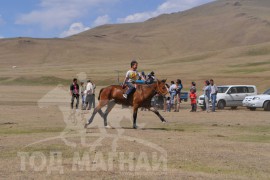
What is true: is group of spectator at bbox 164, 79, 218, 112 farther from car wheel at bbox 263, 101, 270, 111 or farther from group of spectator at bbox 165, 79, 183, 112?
car wheel at bbox 263, 101, 270, 111

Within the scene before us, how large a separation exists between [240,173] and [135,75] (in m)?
8.86

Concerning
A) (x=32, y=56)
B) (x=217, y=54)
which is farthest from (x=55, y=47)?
(x=217, y=54)

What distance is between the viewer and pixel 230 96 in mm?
36500

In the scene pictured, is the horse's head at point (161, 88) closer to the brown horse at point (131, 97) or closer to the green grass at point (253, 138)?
the brown horse at point (131, 97)

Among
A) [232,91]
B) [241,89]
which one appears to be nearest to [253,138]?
[232,91]

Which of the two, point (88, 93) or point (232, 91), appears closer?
point (88, 93)

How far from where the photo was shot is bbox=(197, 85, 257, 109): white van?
3603 centimetres

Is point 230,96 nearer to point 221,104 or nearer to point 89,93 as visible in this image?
point 221,104

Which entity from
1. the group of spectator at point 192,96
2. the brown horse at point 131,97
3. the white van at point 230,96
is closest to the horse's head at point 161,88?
the brown horse at point 131,97

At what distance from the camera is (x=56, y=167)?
10461mm

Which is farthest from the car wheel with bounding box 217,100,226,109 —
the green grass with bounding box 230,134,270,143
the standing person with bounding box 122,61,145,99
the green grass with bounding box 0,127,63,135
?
the green grass with bounding box 0,127,63,135

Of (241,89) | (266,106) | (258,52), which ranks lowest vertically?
(266,106)

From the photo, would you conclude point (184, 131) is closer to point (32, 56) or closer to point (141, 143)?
point (141, 143)

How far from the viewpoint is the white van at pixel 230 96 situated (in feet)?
118
